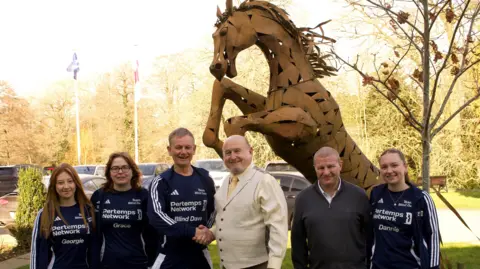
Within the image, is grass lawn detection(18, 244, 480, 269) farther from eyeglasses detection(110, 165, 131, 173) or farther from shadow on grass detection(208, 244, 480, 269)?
eyeglasses detection(110, 165, 131, 173)

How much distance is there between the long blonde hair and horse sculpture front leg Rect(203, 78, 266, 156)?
0.96 metres

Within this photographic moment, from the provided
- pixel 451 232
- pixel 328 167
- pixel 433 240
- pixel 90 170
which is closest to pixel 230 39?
pixel 328 167

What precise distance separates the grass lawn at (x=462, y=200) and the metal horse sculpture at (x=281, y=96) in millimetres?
13647

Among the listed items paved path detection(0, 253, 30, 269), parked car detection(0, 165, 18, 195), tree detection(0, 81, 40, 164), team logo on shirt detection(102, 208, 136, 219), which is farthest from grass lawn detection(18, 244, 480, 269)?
tree detection(0, 81, 40, 164)

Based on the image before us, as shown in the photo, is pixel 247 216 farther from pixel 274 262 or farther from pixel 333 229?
pixel 333 229

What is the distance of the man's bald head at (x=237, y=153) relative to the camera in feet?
10.0

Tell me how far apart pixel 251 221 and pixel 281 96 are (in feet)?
3.85

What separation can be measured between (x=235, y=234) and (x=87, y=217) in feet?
3.95

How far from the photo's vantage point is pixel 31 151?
125 feet

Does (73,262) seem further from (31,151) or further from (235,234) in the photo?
(31,151)

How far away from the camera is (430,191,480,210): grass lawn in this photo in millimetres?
16612

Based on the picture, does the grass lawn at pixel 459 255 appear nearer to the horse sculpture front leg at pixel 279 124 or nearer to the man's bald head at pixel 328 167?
the horse sculpture front leg at pixel 279 124

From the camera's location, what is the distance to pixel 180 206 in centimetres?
329

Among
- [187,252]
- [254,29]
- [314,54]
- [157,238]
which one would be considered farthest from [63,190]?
[314,54]
